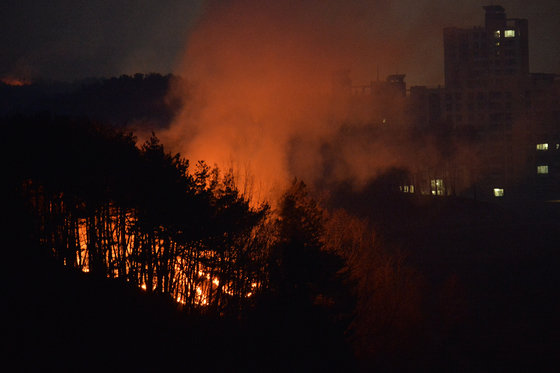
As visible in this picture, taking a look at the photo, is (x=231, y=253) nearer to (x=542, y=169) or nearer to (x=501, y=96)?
(x=542, y=169)

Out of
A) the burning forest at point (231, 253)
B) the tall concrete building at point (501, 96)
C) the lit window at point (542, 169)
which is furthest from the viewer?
the tall concrete building at point (501, 96)

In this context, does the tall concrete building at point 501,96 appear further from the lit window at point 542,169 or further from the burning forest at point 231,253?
the burning forest at point 231,253

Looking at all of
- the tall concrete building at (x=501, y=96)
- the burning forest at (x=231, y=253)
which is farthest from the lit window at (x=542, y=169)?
the burning forest at (x=231, y=253)

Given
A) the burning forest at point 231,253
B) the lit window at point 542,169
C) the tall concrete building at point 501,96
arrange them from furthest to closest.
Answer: the tall concrete building at point 501,96 < the lit window at point 542,169 < the burning forest at point 231,253

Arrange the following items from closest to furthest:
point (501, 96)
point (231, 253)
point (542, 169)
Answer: point (231, 253), point (542, 169), point (501, 96)

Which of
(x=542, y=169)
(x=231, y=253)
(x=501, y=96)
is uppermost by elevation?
(x=501, y=96)

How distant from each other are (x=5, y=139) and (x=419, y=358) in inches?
543

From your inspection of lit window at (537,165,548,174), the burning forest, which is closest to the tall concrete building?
lit window at (537,165,548,174)

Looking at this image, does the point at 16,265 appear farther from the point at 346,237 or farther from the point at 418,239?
the point at 418,239

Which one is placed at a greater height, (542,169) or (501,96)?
(501,96)

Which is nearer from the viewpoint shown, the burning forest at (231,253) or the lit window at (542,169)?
the burning forest at (231,253)

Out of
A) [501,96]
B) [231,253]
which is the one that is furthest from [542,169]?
[231,253]

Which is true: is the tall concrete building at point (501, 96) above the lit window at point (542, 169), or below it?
above

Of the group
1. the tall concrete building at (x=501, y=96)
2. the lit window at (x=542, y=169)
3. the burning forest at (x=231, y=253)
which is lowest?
the burning forest at (x=231, y=253)
